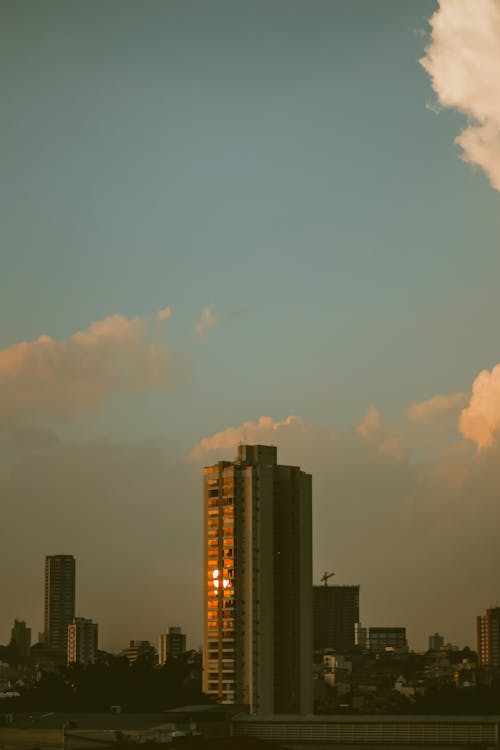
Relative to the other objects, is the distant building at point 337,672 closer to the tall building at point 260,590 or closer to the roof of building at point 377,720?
the tall building at point 260,590

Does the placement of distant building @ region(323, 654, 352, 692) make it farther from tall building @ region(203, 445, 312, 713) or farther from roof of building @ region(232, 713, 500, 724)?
roof of building @ region(232, 713, 500, 724)

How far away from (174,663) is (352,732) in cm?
6214

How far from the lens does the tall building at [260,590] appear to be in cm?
11944

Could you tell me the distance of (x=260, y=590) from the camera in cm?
12056

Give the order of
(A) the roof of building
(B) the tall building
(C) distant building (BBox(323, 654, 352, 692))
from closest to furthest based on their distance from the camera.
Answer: (A) the roof of building
(B) the tall building
(C) distant building (BBox(323, 654, 352, 692))

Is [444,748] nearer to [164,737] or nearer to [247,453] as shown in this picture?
[164,737]

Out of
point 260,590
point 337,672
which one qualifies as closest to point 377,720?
point 260,590

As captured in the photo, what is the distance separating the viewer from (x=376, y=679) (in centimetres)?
19088

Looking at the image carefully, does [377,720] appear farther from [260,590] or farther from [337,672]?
[337,672]

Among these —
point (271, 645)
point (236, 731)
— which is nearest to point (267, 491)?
point (271, 645)

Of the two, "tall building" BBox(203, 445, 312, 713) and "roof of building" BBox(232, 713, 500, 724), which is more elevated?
"tall building" BBox(203, 445, 312, 713)

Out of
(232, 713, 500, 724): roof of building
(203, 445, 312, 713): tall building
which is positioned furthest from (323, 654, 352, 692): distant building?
(232, 713, 500, 724): roof of building

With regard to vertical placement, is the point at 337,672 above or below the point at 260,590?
below

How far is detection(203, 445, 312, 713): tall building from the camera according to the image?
119438mm
